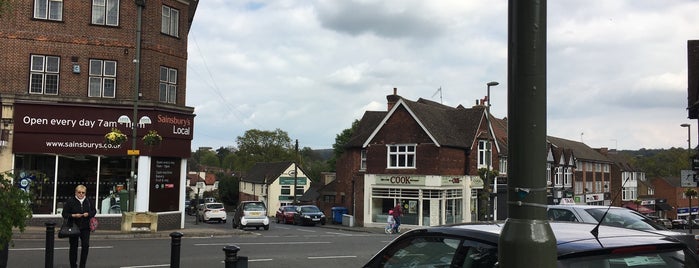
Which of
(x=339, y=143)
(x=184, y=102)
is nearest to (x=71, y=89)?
(x=184, y=102)

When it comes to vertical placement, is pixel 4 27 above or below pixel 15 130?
above

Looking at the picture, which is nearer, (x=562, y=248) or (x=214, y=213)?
(x=562, y=248)

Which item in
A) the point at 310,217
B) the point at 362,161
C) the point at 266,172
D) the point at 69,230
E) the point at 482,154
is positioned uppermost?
the point at 482,154

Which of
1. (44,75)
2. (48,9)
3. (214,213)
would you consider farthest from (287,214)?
(48,9)

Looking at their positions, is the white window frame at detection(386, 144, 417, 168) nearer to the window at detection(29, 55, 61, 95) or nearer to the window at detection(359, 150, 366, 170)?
the window at detection(359, 150, 366, 170)

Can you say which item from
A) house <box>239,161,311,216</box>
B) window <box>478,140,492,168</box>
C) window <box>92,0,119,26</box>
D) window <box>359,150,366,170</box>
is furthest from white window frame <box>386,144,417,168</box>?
house <box>239,161,311,216</box>

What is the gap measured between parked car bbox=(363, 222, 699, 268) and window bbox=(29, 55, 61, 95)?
2005 cm

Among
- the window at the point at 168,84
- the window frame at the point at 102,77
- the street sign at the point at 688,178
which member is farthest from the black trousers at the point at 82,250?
the street sign at the point at 688,178

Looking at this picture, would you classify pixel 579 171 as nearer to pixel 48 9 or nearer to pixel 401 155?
pixel 401 155

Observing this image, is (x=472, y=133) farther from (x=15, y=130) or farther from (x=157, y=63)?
(x=15, y=130)

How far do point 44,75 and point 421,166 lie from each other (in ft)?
75.8

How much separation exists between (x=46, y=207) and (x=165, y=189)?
4092mm

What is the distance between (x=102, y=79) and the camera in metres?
21.8

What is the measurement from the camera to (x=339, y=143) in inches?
3228
